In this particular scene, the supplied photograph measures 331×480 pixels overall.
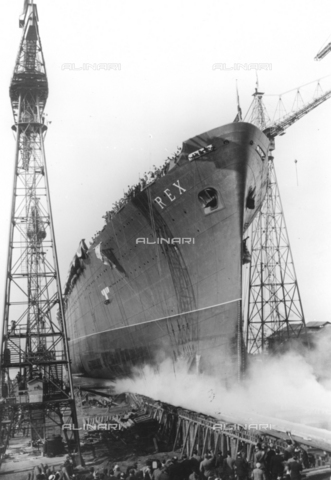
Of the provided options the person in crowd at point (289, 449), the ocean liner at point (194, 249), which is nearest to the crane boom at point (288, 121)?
the ocean liner at point (194, 249)

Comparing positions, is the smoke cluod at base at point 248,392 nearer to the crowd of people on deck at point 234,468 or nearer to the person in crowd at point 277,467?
the crowd of people on deck at point 234,468

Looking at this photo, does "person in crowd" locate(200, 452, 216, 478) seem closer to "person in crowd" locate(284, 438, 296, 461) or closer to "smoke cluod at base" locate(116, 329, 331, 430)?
"person in crowd" locate(284, 438, 296, 461)

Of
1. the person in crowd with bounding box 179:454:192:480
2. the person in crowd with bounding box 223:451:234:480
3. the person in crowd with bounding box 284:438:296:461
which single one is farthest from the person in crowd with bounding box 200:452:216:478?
the person in crowd with bounding box 284:438:296:461

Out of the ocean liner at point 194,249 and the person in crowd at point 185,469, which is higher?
the ocean liner at point 194,249

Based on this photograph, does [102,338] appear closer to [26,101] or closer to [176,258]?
[176,258]

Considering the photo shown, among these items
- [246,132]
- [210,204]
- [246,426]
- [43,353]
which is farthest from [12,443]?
[246,132]

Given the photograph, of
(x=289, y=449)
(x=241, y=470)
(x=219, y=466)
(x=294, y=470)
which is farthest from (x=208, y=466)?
(x=289, y=449)
